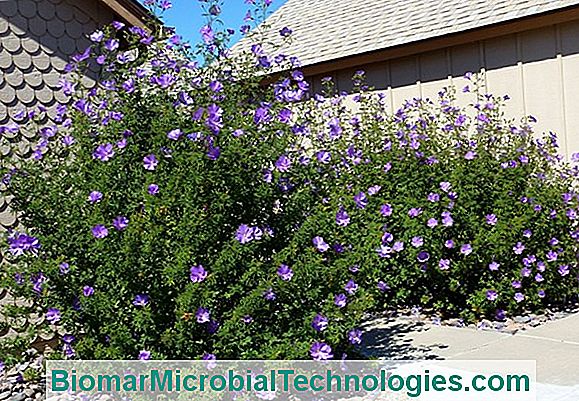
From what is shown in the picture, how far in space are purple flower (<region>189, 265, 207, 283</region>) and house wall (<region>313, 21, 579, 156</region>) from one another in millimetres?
4116

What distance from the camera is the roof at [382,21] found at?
698 centimetres

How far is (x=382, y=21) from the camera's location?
8.84m

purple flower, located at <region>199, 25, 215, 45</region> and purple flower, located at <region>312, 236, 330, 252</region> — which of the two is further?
purple flower, located at <region>199, 25, 215, 45</region>

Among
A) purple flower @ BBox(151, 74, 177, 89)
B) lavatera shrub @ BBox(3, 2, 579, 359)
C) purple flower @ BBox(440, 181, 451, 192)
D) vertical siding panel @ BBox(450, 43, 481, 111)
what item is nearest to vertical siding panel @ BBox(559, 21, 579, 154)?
vertical siding panel @ BBox(450, 43, 481, 111)

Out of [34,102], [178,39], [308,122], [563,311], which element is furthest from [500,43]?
[34,102]

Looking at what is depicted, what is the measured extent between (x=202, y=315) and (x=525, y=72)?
173 inches

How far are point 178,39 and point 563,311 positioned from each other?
12.6ft

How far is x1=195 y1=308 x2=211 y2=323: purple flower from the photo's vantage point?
12.4 feet

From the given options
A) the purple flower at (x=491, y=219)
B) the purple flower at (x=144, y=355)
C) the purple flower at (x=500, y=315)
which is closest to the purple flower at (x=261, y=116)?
the purple flower at (x=144, y=355)

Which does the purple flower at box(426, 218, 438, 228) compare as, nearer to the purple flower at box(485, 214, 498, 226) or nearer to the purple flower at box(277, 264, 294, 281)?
the purple flower at box(485, 214, 498, 226)

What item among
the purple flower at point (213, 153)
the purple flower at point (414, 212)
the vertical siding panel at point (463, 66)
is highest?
the vertical siding panel at point (463, 66)

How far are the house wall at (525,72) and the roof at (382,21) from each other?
23cm

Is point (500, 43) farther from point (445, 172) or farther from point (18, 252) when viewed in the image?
Answer: point (18, 252)

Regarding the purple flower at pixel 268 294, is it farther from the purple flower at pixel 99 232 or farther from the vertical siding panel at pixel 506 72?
the vertical siding panel at pixel 506 72
